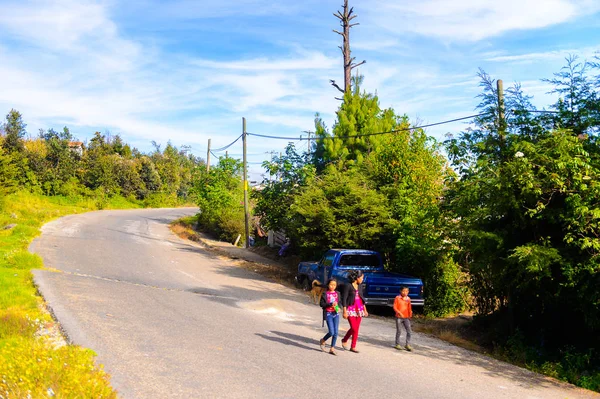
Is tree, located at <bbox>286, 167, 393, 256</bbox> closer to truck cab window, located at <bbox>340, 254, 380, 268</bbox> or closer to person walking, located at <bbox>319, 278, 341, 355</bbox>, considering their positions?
truck cab window, located at <bbox>340, 254, 380, 268</bbox>

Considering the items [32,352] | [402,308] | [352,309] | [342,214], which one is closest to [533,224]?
[402,308]

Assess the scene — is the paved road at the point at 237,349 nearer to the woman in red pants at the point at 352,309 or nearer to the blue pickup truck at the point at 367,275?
the woman in red pants at the point at 352,309

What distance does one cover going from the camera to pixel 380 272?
1469 cm

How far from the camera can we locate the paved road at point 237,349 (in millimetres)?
7043

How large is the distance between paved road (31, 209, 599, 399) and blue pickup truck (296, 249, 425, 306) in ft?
2.35

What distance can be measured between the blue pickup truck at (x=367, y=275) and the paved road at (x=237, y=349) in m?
0.72

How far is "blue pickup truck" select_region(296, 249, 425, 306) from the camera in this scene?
1315 cm

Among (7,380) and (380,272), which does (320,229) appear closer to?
(380,272)

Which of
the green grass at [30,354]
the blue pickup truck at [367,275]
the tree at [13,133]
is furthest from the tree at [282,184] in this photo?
the tree at [13,133]

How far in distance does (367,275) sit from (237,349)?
18.0 feet

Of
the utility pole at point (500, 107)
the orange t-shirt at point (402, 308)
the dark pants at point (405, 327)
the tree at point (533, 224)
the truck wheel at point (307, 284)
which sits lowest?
the truck wheel at point (307, 284)

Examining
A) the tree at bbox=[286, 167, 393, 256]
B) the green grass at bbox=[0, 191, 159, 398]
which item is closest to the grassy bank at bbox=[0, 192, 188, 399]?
the green grass at bbox=[0, 191, 159, 398]

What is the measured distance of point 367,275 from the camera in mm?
13445

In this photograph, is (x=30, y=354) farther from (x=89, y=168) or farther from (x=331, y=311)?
(x=89, y=168)
